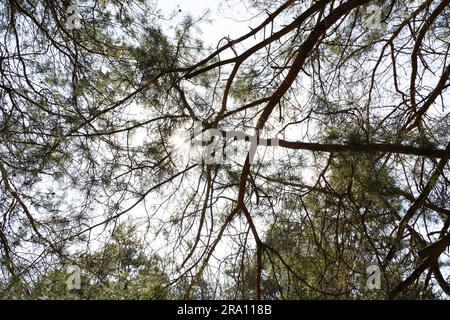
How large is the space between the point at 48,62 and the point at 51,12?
0.25m

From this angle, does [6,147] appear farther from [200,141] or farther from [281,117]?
[281,117]

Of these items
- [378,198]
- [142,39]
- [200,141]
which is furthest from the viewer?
[142,39]

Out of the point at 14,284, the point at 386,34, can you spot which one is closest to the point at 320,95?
the point at 386,34

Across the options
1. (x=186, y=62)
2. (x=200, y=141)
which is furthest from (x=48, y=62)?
(x=200, y=141)

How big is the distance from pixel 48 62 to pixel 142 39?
487 millimetres

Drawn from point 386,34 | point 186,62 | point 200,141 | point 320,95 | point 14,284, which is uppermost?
point 386,34

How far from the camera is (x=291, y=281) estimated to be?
7.89 ft

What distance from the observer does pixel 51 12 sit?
8.57 feet

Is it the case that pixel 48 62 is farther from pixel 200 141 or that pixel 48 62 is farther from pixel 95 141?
pixel 200 141

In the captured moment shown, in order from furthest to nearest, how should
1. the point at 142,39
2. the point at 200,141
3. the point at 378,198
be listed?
1. the point at 142,39
2. the point at 200,141
3. the point at 378,198

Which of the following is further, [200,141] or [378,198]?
[200,141]

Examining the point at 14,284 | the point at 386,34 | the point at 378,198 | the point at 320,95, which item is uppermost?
the point at 386,34

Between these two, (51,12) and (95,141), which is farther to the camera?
(51,12)

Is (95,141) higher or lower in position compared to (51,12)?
lower
